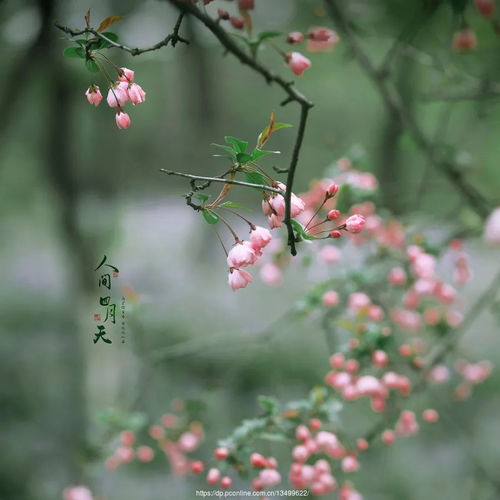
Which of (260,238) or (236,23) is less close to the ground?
(236,23)

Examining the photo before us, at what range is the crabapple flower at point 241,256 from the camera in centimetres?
57

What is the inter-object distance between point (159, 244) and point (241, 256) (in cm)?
218

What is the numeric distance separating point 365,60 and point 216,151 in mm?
959

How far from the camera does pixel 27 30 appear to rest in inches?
65.7

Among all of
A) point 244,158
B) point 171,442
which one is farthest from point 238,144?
point 171,442

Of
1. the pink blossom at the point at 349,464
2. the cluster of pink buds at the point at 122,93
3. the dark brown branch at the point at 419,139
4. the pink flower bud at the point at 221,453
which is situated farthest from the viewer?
the dark brown branch at the point at 419,139

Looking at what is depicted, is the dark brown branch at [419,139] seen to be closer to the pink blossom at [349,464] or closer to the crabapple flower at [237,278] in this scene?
the pink blossom at [349,464]

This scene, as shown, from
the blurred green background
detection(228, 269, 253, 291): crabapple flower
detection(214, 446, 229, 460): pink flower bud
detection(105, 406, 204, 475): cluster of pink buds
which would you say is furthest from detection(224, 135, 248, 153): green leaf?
the blurred green background

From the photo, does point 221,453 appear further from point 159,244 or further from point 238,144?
point 159,244

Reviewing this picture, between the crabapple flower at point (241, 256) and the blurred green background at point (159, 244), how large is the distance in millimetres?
1094

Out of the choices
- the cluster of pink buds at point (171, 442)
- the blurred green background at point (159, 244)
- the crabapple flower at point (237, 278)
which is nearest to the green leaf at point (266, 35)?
the crabapple flower at point (237, 278)

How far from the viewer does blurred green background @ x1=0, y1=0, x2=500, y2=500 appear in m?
1.91

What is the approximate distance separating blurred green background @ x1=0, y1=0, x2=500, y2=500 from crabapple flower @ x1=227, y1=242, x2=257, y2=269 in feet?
3.59

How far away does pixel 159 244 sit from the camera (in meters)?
2.71
